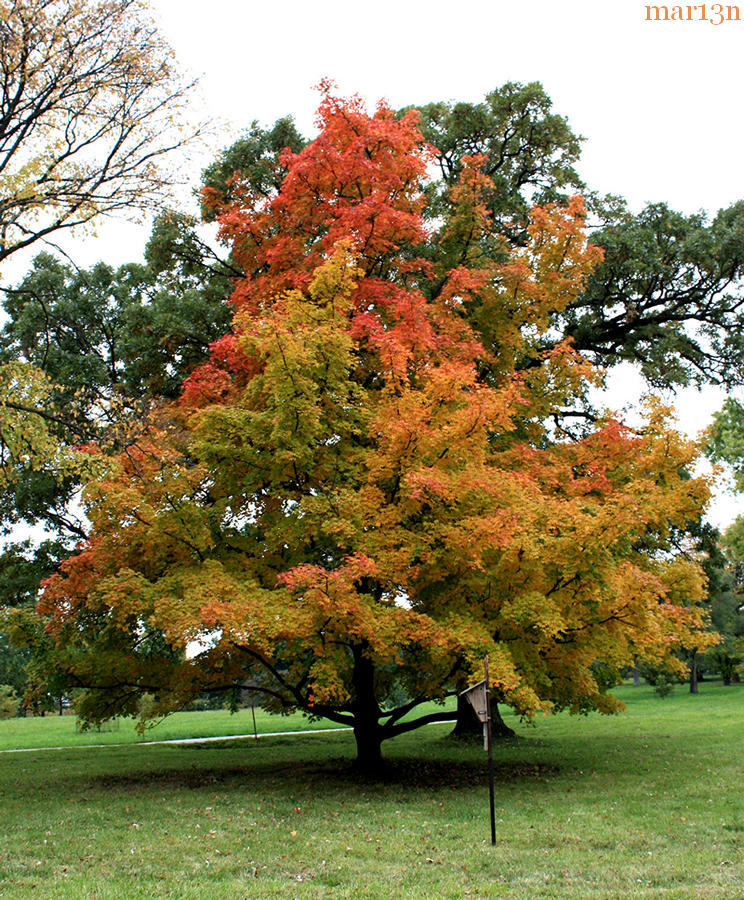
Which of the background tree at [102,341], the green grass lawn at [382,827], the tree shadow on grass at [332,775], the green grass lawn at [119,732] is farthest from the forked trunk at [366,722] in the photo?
the green grass lawn at [119,732]

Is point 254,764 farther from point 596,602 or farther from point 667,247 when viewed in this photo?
point 667,247

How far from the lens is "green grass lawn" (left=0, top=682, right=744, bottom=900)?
6.46m

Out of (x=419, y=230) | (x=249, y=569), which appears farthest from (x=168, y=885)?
(x=419, y=230)

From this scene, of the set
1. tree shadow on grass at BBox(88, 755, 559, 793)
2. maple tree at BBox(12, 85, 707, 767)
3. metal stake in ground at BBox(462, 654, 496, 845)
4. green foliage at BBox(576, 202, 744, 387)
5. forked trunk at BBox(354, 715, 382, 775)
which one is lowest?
tree shadow on grass at BBox(88, 755, 559, 793)

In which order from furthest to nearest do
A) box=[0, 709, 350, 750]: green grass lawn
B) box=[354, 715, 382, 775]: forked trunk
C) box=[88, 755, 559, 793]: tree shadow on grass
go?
box=[0, 709, 350, 750]: green grass lawn, box=[354, 715, 382, 775]: forked trunk, box=[88, 755, 559, 793]: tree shadow on grass

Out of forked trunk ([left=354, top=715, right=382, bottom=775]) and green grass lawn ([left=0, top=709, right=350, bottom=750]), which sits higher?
forked trunk ([left=354, top=715, right=382, bottom=775])

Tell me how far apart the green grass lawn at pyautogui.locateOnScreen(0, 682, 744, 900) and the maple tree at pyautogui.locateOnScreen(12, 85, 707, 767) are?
1313mm

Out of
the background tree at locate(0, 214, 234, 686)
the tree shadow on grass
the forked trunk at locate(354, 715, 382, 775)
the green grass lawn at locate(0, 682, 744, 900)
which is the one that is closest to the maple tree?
the forked trunk at locate(354, 715, 382, 775)

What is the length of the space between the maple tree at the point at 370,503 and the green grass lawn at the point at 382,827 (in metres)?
1.31

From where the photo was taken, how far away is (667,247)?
18.3 meters

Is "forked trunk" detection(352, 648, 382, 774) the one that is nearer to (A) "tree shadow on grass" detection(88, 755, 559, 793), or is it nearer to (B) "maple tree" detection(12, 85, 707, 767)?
(B) "maple tree" detection(12, 85, 707, 767)

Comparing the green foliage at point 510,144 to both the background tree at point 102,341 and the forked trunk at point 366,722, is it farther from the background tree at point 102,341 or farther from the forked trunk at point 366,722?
the forked trunk at point 366,722

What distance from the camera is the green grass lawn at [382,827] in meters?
6.46

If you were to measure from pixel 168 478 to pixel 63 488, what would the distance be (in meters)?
8.25
